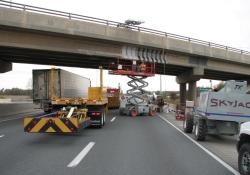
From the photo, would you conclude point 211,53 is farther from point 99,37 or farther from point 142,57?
point 99,37

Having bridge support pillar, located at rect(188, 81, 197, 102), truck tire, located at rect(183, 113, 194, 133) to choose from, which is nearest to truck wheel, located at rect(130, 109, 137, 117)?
truck tire, located at rect(183, 113, 194, 133)

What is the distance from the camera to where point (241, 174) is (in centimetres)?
738

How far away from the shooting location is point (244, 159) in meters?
7.31

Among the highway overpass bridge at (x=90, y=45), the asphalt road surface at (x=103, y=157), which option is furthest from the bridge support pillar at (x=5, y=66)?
the asphalt road surface at (x=103, y=157)

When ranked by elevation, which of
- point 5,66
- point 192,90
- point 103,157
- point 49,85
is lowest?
point 103,157

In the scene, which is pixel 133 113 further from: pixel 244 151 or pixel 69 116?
pixel 244 151

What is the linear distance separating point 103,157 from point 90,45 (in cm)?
2166

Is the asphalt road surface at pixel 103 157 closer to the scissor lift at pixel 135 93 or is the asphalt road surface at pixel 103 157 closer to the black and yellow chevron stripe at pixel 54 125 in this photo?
the black and yellow chevron stripe at pixel 54 125

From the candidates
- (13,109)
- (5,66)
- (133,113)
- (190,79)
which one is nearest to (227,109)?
(133,113)

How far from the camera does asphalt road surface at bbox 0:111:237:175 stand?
772 centimetres

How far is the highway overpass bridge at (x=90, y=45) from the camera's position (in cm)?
2564

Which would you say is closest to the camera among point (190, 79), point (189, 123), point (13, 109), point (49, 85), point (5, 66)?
point (189, 123)

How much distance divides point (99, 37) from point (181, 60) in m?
12.4

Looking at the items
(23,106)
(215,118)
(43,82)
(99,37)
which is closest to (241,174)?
(215,118)
